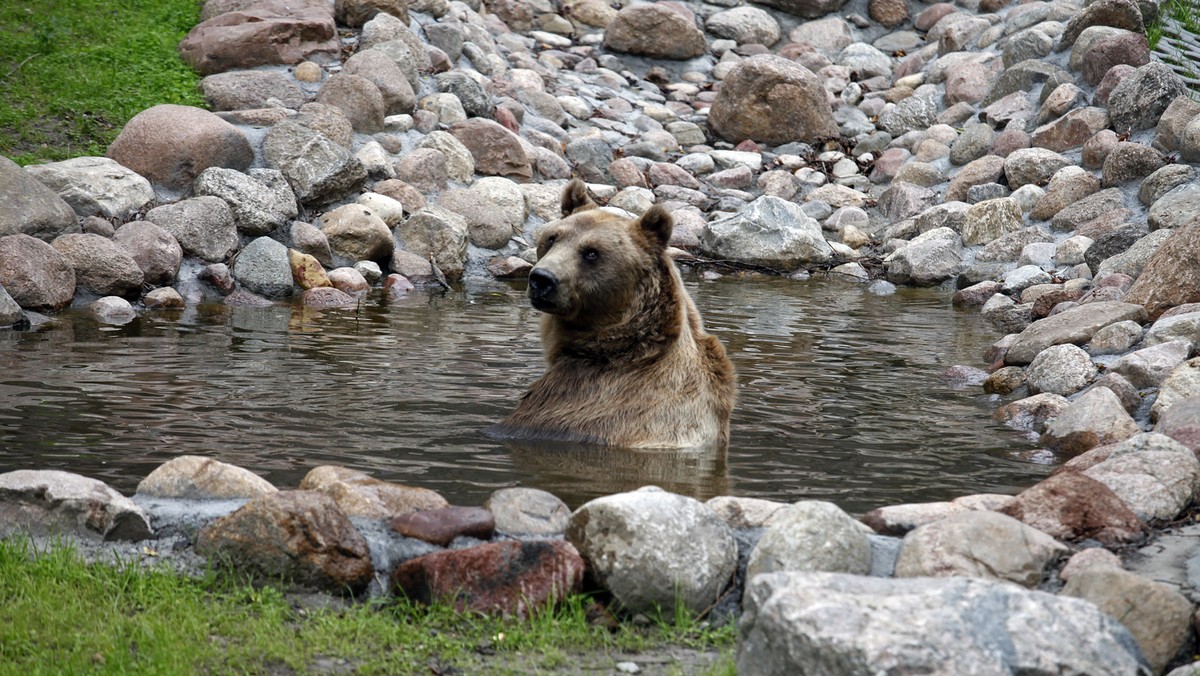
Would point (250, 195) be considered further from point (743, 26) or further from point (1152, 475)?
point (743, 26)

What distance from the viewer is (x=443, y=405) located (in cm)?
781

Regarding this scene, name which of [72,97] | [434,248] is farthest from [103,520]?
[72,97]

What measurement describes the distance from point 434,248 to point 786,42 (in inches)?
460

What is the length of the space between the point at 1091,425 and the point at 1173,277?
2688 mm

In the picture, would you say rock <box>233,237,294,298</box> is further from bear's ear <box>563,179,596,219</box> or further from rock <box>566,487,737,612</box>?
rock <box>566,487,737,612</box>

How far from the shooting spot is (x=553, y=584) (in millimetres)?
4086

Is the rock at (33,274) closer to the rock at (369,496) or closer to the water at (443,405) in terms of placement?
the water at (443,405)

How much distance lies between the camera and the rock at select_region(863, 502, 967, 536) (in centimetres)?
479

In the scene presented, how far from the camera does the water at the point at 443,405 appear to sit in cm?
611

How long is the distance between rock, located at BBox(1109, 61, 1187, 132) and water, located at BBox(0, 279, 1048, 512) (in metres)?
4.84

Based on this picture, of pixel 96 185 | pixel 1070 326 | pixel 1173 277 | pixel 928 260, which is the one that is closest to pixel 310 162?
pixel 96 185

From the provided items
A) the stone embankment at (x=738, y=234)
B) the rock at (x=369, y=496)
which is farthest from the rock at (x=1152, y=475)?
the rock at (x=369, y=496)

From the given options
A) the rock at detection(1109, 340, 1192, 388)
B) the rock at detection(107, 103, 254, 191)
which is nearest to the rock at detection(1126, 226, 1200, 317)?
the rock at detection(1109, 340, 1192, 388)

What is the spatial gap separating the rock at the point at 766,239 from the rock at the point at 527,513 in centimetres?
1142
